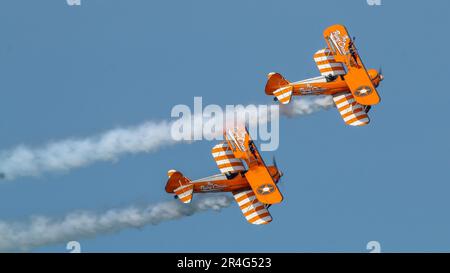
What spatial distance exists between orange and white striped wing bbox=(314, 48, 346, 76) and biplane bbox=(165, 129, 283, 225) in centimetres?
643

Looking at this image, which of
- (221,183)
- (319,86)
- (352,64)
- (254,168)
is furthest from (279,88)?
(221,183)

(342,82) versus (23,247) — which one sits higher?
(342,82)

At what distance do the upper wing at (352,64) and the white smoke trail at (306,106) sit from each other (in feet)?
6.44

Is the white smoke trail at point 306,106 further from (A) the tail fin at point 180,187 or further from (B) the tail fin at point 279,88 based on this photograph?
(A) the tail fin at point 180,187

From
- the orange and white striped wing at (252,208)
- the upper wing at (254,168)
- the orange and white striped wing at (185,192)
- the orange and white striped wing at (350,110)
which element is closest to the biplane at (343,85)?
the orange and white striped wing at (350,110)

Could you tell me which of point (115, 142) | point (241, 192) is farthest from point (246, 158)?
point (115, 142)

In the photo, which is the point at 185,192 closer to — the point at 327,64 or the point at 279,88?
the point at 279,88

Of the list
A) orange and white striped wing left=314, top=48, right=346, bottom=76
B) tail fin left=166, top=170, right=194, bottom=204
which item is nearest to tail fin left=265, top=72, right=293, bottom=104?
orange and white striped wing left=314, top=48, right=346, bottom=76

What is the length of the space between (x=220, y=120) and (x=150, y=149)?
12.3 feet
